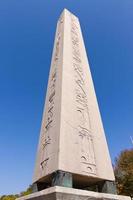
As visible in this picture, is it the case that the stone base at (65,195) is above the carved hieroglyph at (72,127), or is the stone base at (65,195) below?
below

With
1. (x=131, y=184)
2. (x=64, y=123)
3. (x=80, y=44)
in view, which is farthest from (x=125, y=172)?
(x=64, y=123)

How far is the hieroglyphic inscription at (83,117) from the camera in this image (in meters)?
3.06

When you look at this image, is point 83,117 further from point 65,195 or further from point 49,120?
point 65,195

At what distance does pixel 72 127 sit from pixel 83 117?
0.44m

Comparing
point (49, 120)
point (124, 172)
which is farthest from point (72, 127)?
point (124, 172)

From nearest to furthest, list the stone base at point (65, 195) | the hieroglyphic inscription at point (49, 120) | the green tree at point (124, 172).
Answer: the stone base at point (65, 195), the hieroglyphic inscription at point (49, 120), the green tree at point (124, 172)

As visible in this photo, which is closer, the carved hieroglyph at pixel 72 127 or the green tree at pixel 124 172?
the carved hieroglyph at pixel 72 127

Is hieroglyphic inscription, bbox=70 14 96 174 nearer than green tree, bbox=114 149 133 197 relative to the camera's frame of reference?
Yes

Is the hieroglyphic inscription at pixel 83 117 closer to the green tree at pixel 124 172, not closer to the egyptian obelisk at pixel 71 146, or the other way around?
the egyptian obelisk at pixel 71 146

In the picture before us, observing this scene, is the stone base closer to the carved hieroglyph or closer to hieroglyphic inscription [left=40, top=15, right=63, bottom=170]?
the carved hieroglyph

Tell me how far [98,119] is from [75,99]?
65 cm

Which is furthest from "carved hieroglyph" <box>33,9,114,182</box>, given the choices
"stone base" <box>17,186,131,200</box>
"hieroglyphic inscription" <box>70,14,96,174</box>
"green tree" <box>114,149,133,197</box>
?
"green tree" <box>114,149,133,197</box>

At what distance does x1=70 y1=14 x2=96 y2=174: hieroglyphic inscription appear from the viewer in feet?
10.0

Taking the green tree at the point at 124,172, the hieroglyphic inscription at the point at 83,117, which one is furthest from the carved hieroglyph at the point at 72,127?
the green tree at the point at 124,172
